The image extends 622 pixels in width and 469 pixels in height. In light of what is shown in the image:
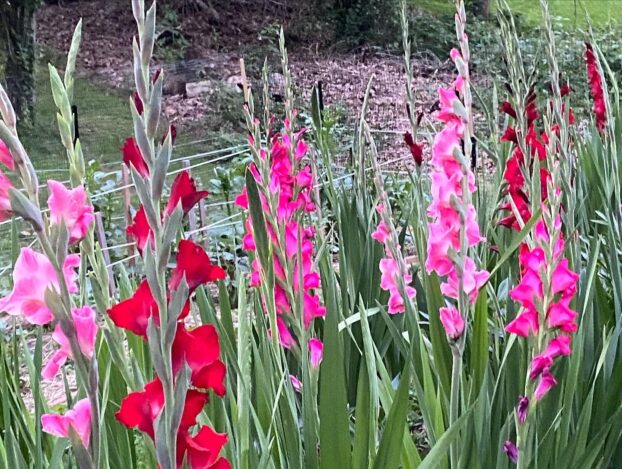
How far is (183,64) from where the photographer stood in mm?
9203

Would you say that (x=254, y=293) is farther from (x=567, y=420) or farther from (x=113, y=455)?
(x=567, y=420)

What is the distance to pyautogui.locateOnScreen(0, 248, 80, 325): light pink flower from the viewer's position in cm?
45

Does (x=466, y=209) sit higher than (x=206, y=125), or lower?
higher

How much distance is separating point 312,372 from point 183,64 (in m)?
8.61

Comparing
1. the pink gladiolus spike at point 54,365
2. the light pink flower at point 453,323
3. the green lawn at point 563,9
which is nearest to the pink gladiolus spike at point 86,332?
the pink gladiolus spike at point 54,365

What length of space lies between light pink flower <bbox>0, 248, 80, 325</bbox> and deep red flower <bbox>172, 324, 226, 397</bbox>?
82 mm

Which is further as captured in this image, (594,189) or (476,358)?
(594,189)

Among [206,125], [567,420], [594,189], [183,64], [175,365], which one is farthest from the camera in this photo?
[183,64]

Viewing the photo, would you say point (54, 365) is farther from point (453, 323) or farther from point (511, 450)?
point (511, 450)

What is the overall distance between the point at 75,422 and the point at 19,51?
7.88m

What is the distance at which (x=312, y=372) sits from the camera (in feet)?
3.41

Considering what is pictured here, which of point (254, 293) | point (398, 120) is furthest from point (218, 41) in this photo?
point (254, 293)

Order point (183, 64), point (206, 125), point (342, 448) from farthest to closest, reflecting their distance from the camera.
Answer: point (183, 64) < point (206, 125) < point (342, 448)

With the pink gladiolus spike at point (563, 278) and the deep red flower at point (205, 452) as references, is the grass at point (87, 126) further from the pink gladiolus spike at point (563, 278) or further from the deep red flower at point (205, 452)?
the deep red flower at point (205, 452)
